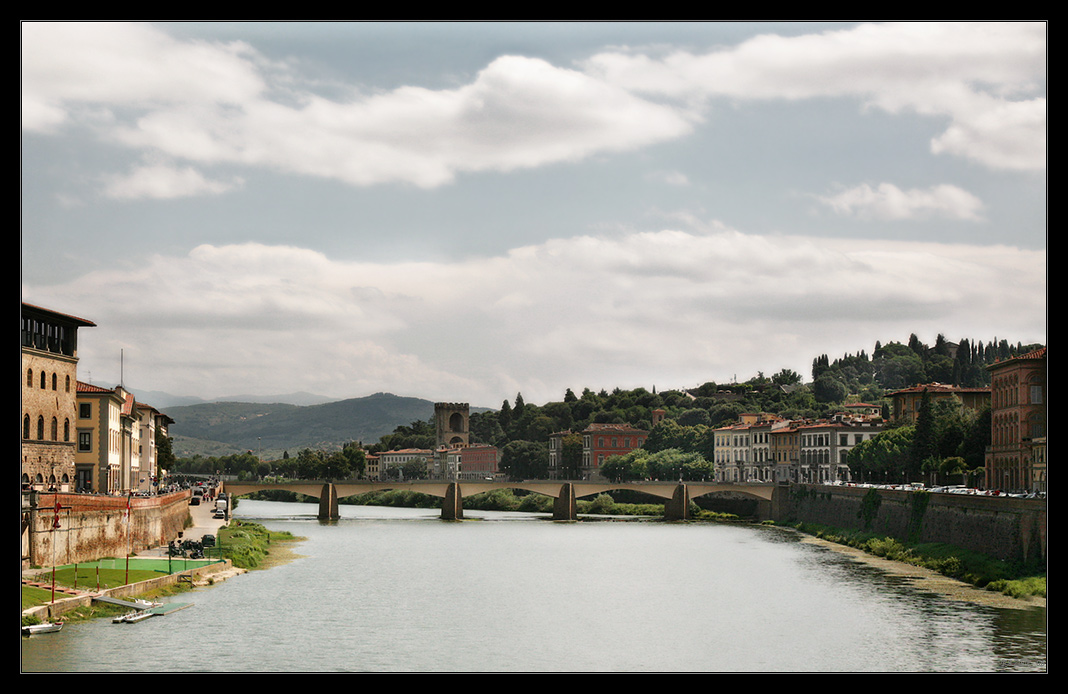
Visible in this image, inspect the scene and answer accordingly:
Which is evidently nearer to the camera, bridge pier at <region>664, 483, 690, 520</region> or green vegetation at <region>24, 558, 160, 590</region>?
green vegetation at <region>24, 558, 160, 590</region>

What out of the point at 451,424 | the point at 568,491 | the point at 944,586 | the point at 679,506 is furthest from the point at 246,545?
the point at 451,424

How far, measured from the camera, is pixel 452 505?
90500 millimetres

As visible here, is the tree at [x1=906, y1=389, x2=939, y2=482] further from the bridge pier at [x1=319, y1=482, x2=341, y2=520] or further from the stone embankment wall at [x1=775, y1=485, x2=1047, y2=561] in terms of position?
the bridge pier at [x1=319, y1=482, x2=341, y2=520]

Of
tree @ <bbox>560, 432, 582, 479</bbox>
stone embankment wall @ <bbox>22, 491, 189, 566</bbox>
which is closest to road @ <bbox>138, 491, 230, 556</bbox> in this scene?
stone embankment wall @ <bbox>22, 491, 189, 566</bbox>

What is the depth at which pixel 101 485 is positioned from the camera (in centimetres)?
5472

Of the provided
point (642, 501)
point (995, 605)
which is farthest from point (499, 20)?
point (642, 501)

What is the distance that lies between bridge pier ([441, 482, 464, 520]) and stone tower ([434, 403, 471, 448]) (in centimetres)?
8280

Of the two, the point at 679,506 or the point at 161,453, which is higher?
the point at 161,453

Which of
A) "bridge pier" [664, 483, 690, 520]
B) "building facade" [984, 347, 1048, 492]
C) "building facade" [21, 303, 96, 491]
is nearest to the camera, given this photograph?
"building facade" [21, 303, 96, 491]

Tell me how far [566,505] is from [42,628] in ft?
218

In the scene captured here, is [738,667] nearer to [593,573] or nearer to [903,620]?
[903,620]

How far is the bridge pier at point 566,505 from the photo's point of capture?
9069 cm

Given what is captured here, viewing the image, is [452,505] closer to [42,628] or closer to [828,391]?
[42,628]

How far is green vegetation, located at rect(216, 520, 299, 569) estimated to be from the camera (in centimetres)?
4656
